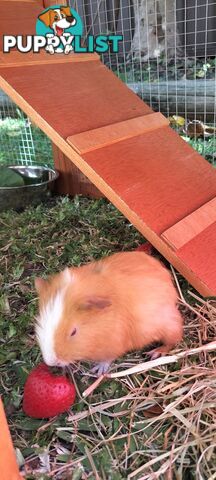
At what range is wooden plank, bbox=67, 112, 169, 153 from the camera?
1.83 meters

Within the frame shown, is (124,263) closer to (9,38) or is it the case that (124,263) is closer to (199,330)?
(199,330)

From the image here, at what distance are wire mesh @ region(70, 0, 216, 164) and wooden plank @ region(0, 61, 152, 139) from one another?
0.51 meters

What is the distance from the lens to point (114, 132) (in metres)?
2.02

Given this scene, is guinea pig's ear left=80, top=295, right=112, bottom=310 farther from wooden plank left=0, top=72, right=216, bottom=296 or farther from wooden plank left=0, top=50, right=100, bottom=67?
wooden plank left=0, top=50, right=100, bottom=67

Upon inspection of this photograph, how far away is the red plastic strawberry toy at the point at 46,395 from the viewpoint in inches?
44.2

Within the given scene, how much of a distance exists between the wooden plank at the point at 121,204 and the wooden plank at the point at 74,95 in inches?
0.9

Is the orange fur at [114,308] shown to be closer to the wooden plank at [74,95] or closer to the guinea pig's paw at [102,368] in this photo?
the guinea pig's paw at [102,368]

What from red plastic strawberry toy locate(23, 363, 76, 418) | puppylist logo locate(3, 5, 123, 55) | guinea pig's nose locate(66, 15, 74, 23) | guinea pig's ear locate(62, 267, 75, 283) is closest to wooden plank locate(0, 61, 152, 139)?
puppylist logo locate(3, 5, 123, 55)

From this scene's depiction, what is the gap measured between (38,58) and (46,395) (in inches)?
70.8

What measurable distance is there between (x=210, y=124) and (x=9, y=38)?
1417mm

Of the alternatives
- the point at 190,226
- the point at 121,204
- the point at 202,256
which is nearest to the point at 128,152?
the point at 121,204

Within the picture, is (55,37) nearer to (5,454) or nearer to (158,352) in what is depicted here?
(158,352)

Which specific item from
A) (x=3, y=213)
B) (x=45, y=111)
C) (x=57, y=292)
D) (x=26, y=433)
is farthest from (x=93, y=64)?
(x=26, y=433)

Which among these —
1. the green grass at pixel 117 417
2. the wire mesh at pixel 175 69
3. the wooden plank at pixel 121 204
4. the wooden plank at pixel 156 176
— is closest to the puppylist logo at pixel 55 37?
the wire mesh at pixel 175 69
